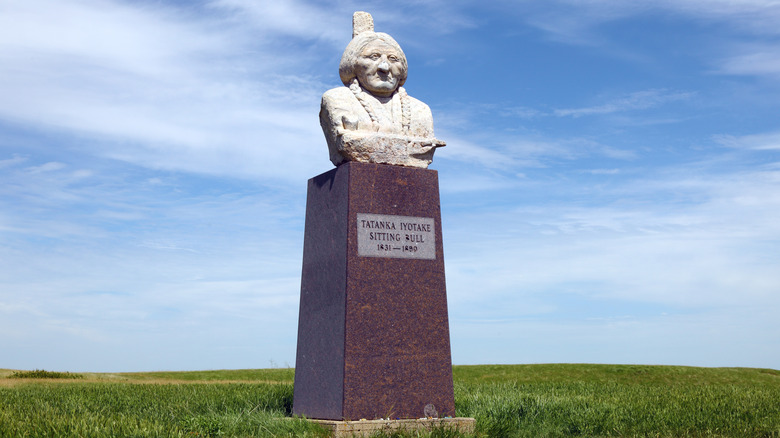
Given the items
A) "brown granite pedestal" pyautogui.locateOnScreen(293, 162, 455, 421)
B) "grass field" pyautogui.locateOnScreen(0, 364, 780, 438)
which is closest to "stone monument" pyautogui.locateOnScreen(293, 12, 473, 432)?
"brown granite pedestal" pyautogui.locateOnScreen(293, 162, 455, 421)

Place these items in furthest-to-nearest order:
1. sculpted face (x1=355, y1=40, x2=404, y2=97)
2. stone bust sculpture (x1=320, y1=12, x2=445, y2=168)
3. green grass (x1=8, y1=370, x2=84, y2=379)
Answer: green grass (x1=8, y1=370, x2=84, y2=379)
sculpted face (x1=355, y1=40, x2=404, y2=97)
stone bust sculpture (x1=320, y1=12, x2=445, y2=168)

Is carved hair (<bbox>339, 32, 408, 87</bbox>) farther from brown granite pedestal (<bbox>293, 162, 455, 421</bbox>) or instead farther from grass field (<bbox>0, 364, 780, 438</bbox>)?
grass field (<bbox>0, 364, 780, 438</bbox>)

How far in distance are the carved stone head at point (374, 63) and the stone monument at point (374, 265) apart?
15mm

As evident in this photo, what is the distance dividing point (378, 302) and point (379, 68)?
10.1 ft

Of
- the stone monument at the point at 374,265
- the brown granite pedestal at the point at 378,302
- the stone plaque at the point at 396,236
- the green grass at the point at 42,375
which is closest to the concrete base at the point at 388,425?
the stone monument at the point at 374,265

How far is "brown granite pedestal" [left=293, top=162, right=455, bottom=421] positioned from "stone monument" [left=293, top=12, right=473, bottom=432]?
0.01m

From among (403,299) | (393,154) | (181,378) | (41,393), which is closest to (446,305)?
(403,299)

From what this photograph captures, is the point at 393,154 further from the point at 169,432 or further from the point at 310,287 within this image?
the point at 169,432

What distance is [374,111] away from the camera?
9344 mm

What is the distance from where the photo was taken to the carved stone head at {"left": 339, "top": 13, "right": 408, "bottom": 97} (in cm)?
945

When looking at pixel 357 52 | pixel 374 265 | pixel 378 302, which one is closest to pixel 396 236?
pixel 374 265

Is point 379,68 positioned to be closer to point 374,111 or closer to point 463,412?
point 374,111

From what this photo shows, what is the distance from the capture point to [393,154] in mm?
9047

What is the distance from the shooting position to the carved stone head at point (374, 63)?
9.45m
